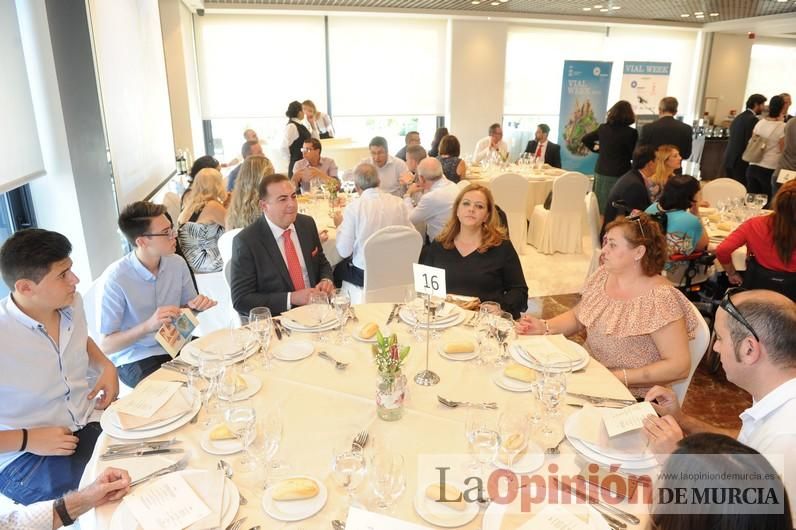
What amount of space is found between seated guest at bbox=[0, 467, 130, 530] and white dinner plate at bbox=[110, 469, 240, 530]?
0.07 meters

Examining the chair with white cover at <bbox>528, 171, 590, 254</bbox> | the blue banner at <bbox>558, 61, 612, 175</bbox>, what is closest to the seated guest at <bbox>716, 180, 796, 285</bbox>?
the chair with white cover at <bbox>528, 171, 590, 254</bbox>

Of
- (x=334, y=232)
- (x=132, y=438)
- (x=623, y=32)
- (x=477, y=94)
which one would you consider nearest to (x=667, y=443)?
(x=132, y=438)

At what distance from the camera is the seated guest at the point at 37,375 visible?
1850mm

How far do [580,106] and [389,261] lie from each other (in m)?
9.86

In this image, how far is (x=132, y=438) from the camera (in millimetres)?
1605

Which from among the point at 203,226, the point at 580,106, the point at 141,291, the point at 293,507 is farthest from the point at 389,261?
the point at 580,106

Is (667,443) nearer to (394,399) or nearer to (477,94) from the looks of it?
(394,399)

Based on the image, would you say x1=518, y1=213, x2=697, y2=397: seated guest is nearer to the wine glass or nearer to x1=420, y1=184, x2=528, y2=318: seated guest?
x1=420, y1=184, x2=528, y2=318: seated guest

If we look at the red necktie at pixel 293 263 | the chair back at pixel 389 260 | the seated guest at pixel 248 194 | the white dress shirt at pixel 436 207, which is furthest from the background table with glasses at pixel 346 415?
the white dress shirt at pixel 436 207

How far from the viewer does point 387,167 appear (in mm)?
6516

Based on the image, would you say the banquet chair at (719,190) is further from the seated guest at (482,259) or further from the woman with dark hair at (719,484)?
the woman with dark hair at (719,484)

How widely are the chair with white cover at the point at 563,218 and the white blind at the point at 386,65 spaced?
211 inches

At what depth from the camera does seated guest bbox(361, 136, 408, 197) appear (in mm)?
6375

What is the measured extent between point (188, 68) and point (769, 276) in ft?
28.2
